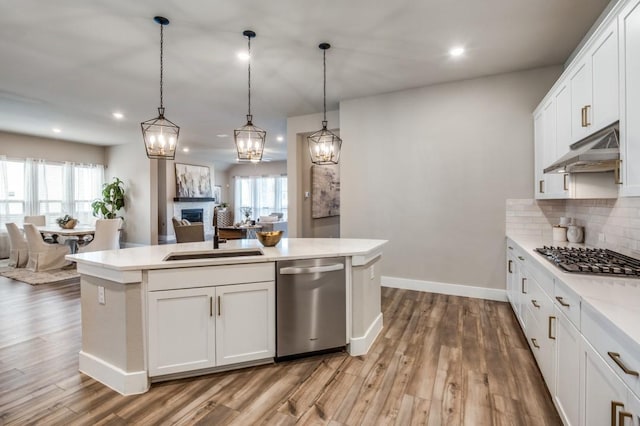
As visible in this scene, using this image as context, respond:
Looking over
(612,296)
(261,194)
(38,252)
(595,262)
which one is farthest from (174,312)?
(261,194)

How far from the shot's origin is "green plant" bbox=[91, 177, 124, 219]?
8273 millimetres

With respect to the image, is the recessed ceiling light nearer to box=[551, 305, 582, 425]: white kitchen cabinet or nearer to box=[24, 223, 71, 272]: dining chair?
box=[551, 305, 582, 425]: white kitchen cabinet

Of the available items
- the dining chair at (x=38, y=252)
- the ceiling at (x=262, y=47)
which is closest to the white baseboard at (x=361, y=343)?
the ceiling at (x=262, y=47)

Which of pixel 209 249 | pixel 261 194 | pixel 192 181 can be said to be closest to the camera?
pixel 209 249

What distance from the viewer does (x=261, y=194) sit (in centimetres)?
1244

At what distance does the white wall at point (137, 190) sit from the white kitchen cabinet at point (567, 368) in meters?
8.48

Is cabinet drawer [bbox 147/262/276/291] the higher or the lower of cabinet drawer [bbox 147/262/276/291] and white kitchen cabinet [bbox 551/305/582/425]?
the higher

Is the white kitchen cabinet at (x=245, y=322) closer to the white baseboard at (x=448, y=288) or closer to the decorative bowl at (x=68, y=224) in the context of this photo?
the white baseboard at (x=448, y=288)

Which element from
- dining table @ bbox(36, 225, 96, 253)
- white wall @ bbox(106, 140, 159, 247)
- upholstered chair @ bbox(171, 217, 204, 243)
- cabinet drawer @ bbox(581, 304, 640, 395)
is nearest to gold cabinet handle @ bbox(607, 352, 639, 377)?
cabinet drawer @ bbox(581, 304, 640, 395)

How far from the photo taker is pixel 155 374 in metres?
2.18

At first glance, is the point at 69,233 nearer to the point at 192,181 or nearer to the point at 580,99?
the point at 192,181

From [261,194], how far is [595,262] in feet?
37.0

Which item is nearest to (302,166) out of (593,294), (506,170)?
(506,170)

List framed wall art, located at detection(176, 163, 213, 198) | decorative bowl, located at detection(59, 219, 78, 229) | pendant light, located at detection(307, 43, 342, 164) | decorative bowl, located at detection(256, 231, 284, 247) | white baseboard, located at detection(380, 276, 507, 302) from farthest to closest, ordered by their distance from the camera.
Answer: framed wall art, located at detection(176, 163, 213, 198)
decorative bowl, located at detection(59, 219, 78, 229)
white baseboard, located at detection(380, 276, 507, 302)
pendant light, located at detection(307, 43, 342, 164)
decorative bowl, located at detection(256, 231, 284, 247)
